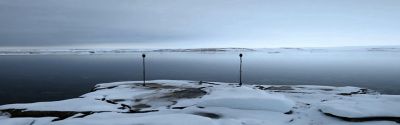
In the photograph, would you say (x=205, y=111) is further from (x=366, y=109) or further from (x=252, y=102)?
(x=366, y=109)

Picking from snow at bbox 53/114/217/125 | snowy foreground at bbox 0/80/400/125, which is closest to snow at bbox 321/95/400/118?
snowy foreground at bbox 0/80/400/125

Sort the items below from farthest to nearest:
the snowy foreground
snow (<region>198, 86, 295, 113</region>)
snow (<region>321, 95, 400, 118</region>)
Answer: snow (<region>198, 86, 295, 113</region>), snow (<region>321, 95, 400, 118</region>), the snowy foreground

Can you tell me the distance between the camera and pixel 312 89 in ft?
76.2

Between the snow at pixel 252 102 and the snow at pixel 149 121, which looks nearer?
the snow at pixel 149 121

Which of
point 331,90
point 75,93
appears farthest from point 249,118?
point 75,93

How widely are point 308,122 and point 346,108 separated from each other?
214 centimetres

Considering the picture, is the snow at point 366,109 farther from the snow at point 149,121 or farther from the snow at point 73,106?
the snow at point 73,106

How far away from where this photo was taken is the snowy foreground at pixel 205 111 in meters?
13.4

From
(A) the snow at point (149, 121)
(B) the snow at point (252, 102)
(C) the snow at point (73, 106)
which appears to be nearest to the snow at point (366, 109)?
(B) the snow at point (252, 102)

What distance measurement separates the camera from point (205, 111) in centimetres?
1538

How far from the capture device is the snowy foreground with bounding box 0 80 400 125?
528 inches

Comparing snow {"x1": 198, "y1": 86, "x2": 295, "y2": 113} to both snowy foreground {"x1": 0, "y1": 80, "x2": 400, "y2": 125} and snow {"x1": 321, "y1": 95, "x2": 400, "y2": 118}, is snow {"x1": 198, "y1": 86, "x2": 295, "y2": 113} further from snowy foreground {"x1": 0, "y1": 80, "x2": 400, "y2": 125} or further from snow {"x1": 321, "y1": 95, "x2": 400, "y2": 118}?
snow {"x1": 321, "y1": 95, "x2": 400, "y2": 118}

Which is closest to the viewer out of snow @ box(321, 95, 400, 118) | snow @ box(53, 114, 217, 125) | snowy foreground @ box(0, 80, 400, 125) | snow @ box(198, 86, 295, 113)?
snow @ box(53, 114, 217, 125)

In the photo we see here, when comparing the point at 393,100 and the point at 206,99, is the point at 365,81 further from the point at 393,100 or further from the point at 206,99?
the point at 206,99
